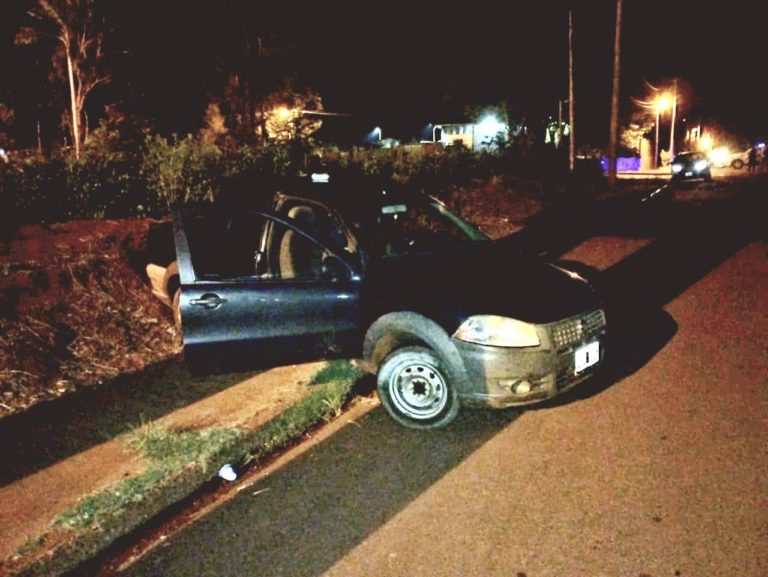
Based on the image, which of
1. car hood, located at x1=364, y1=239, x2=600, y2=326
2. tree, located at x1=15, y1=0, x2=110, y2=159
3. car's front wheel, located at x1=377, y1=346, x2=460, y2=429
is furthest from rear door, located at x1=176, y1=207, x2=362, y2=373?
tree, located at x1=15, y1=0, x2=110, y2=159

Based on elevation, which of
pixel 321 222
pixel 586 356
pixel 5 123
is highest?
pixel 5 123

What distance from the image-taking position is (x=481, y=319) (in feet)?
14.6

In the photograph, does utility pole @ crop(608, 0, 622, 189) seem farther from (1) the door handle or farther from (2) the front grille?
(1) the door handle

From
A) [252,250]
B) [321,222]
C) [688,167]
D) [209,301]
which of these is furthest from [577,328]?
[688,167]

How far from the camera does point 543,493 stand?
3.82 meters

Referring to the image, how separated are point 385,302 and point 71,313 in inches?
138

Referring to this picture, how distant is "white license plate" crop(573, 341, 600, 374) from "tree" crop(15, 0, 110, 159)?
2375 centimetres

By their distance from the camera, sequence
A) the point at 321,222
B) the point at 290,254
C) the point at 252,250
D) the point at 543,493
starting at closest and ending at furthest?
the point at 543,493 → the point at 290,254 → the point at 321,222 → the point at 252,250

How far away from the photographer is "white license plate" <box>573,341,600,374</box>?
4570 millimetres

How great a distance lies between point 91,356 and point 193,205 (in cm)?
183

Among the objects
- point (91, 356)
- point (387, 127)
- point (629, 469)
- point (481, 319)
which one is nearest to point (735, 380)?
point (629, 469)

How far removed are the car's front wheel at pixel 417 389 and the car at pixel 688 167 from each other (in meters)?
29.8

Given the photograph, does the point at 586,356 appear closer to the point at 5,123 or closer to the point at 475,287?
the point at 475,287

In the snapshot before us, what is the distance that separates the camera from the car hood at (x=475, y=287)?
4504 millimetres
